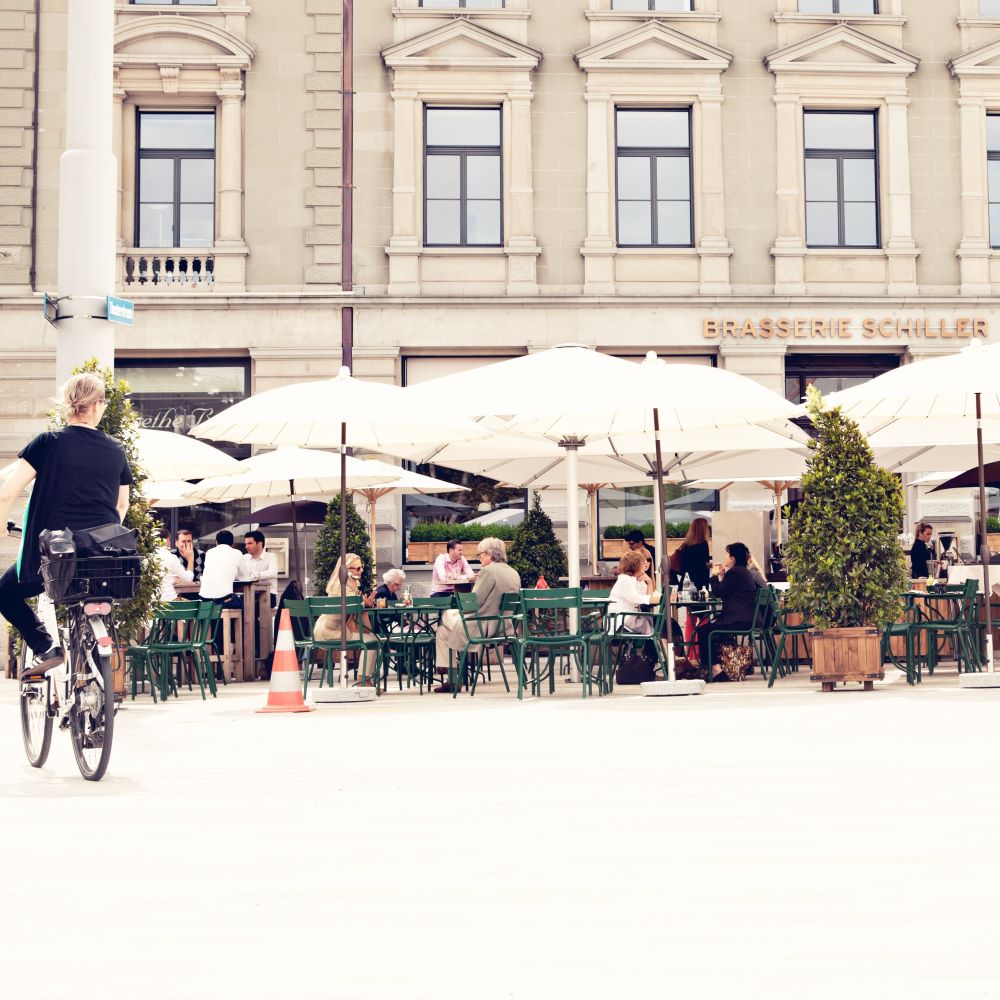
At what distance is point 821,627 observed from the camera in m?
14.1

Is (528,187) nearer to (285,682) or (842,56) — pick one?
(842,56)

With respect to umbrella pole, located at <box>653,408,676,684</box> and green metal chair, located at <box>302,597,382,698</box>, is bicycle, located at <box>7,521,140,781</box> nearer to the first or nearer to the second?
green metal chair, located at <box>302,597,382,698</box>

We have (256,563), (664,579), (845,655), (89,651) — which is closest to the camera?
(89,651)

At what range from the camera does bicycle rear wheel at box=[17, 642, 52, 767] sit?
336 inches

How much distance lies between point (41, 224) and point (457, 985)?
77.3ft

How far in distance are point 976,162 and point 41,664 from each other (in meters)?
22.0

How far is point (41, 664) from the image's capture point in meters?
8.27

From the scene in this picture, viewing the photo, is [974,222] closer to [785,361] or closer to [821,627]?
[785,361]

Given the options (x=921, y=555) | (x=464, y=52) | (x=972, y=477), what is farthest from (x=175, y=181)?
(x=972, y=477)

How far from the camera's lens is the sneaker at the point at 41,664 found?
820 centimetres

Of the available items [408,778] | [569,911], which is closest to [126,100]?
[408,778]

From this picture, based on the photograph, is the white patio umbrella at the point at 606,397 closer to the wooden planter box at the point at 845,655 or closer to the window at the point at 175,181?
the wooden planter box at the point at 845,655

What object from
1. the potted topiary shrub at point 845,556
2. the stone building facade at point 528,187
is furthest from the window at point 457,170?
the potted topiary shrub at point 845,556

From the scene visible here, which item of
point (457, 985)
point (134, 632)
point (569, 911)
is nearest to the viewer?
point (457, 985)
